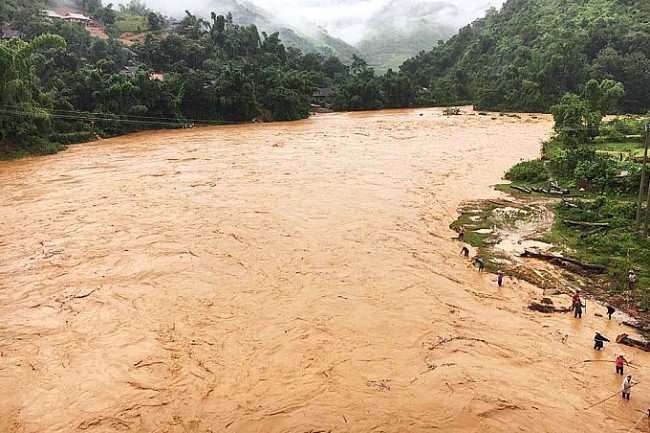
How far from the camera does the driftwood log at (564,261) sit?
1138cm

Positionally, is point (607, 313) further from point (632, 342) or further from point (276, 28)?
point (276, 28)

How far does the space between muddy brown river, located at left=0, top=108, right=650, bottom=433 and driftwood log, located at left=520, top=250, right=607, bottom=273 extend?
1529mm

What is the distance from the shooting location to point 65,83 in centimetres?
3209

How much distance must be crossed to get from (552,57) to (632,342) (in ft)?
151

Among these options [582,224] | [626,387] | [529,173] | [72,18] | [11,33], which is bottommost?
[626,387]

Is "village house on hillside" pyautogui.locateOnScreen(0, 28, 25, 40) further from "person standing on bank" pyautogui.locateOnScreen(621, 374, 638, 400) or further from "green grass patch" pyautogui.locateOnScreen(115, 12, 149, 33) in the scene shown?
"person standing on bank" pyautogui.locateOnScreen(621, 374, 638, 400)

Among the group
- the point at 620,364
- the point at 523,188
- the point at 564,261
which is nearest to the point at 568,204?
the point at 523,188

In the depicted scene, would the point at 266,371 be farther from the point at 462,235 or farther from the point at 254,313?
the point at 462,235

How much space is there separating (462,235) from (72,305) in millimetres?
9828

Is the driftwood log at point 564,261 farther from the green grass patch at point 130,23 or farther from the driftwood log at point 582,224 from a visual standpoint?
the green grass patch at point 130,23

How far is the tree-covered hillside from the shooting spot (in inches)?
1881

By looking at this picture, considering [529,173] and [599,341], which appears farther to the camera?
[529,173]

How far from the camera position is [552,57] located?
157ft

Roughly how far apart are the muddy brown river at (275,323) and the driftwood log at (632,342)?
19cm
